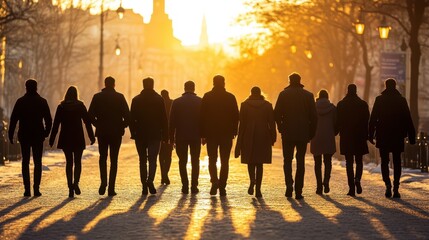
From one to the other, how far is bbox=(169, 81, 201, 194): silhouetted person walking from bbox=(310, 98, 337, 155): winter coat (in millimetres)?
1920

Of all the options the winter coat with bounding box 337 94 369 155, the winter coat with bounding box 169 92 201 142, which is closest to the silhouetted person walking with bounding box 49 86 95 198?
the winter coat with bounding box 169 92 201 142

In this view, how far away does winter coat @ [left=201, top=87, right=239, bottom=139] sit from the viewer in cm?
1880

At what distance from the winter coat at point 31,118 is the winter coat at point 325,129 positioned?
4.34 m

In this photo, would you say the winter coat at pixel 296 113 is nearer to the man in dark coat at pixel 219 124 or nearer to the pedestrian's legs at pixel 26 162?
the man in dark coat at pixel 219 124

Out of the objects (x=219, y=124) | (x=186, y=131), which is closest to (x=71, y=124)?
(x=186, y=131)

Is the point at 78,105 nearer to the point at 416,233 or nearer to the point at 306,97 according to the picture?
the point at 306,97

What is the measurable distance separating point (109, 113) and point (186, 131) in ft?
4.41

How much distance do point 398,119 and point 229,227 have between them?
6208 mm

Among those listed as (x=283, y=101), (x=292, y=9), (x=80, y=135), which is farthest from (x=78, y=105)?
(x=292, y=9)

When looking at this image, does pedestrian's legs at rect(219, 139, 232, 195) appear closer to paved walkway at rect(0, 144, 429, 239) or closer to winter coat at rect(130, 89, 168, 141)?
paved walkway at rect(0, 144, 429, 239)

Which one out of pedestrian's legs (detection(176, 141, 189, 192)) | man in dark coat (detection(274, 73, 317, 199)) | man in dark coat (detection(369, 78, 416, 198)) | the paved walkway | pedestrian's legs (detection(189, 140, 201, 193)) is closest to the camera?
the paved walkway

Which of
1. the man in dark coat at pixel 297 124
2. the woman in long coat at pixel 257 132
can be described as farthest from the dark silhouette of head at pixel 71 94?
the man in dark coat at pixel 297 124

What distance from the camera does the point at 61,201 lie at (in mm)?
17938

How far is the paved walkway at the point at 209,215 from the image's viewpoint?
43.3ft
